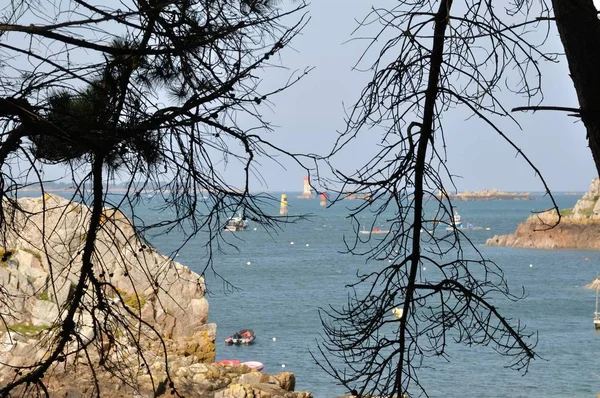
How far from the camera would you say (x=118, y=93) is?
11.1 feet

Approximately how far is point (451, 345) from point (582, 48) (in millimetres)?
29759

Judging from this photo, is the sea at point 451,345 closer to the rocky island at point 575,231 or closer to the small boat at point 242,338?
the small boat at point 242,338

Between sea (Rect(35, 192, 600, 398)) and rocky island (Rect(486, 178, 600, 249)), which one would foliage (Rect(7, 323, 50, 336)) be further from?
rocky island (Rect(486, 178, 600, 249))

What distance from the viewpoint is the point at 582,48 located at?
2.97 m

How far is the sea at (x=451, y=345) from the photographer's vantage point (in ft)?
85.3

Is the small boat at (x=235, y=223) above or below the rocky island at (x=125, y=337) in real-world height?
above

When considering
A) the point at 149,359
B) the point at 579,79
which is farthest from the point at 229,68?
the point at 149,359

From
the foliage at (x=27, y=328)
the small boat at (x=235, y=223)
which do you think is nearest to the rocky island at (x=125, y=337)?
the foliage at (x=27, y=328)

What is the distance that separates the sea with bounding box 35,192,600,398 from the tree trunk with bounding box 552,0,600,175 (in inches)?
148

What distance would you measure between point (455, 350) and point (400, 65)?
28860mm

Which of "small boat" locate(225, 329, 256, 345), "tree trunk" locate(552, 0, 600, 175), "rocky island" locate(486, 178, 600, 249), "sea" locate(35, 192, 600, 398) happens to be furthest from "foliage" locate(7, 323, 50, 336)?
"rocky island" locate(486, 178, 600, 249)

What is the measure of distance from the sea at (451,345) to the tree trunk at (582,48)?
12.3 feet

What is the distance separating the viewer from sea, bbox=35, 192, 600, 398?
2598 cm

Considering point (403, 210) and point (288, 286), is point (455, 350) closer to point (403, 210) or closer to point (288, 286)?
point (288, 286)
